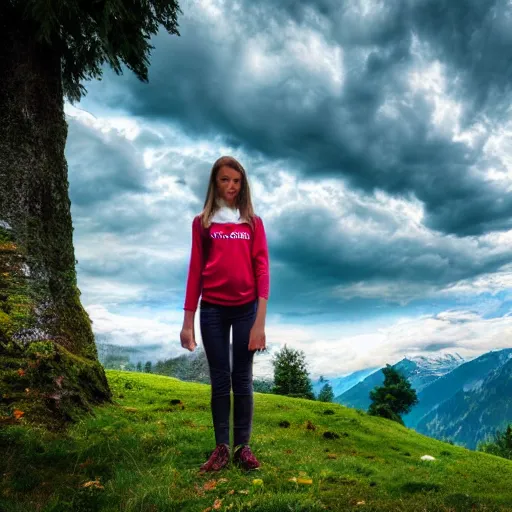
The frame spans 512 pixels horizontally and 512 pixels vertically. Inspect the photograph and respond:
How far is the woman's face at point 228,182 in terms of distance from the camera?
6.49 meters

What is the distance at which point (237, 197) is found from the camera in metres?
6.65

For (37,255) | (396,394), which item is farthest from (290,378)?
(37,255)

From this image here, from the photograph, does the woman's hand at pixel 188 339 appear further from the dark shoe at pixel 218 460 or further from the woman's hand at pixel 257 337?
the dark shoe at pixel 218 460

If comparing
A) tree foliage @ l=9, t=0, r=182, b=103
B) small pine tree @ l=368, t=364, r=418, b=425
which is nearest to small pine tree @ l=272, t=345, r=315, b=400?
small pine tree @ l=368, t=364, r=418, b=425

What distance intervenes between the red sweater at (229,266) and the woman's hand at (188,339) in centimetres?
29

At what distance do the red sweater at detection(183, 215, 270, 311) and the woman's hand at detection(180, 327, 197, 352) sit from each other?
29 cm

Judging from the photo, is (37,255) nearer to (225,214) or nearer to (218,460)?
(225,214)

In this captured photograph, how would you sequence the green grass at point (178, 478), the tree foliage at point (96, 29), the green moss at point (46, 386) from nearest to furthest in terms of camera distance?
the green grass at point (178, 478) < the green moss at point (46, 386) < the tree foliage at point (96, 29)

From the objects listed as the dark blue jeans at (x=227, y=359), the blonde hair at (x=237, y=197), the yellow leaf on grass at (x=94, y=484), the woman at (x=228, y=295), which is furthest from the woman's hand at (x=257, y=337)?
the yellow leaf on grass at (x=94, y=484)

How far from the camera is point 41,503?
5.38 metres

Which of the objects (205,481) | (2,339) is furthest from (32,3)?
(205,481)

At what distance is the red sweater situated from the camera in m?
6.28

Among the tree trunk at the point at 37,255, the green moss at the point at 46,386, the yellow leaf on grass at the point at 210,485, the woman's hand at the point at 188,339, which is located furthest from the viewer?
the tree trunk at the point at 37,255

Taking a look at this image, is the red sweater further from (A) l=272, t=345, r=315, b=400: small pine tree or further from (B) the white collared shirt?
(A) l=272, t=345, r=315, b=400: small pine tree
